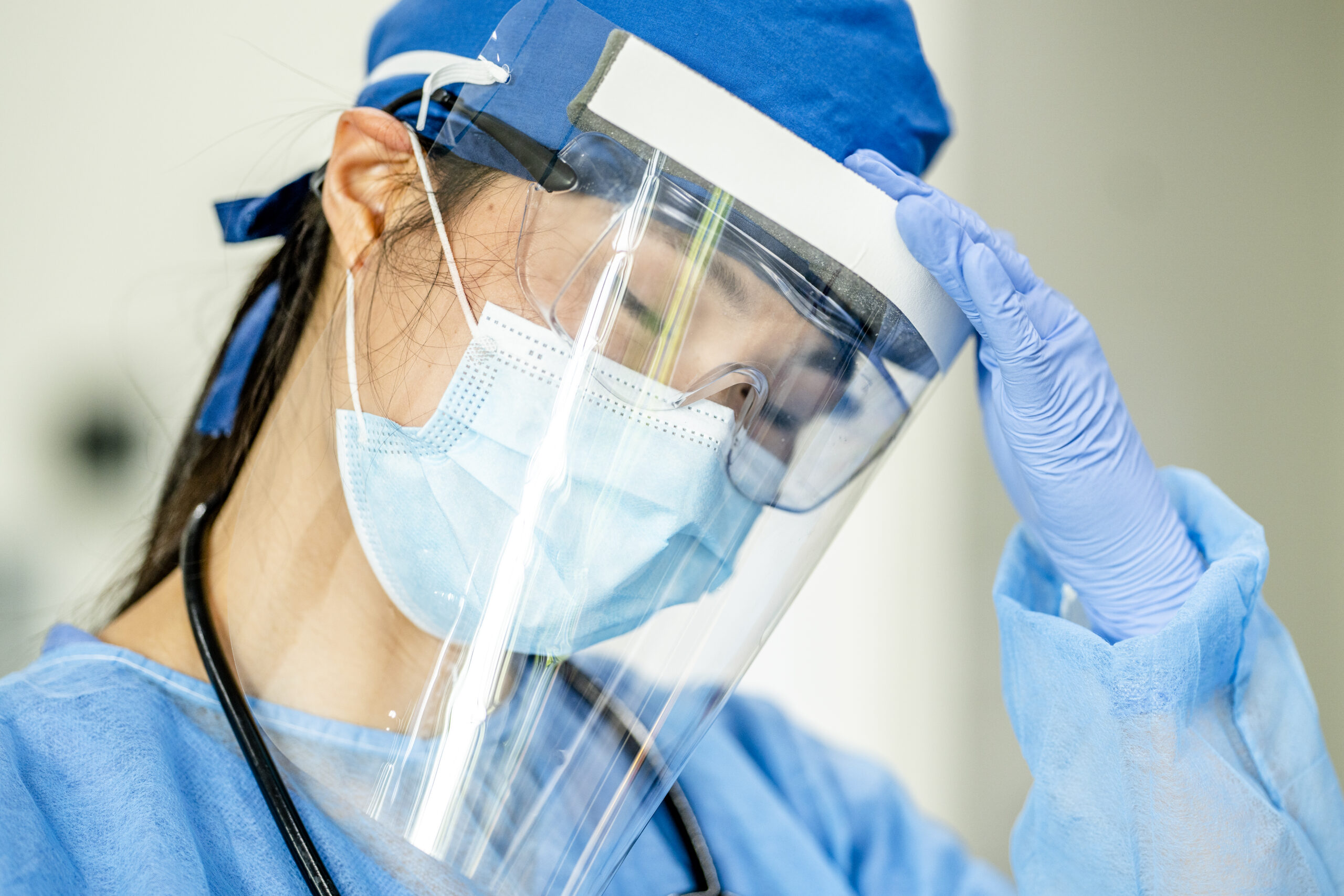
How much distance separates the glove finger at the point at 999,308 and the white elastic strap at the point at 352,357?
1.57ft

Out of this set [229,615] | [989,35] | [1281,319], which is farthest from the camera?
[1281,319]

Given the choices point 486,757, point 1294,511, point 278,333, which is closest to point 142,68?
point 278,333

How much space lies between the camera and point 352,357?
651 mm

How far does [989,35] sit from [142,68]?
4.25 feet

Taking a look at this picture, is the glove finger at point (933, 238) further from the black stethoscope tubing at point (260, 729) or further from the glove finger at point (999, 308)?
the black stethoscope tubing at point (260, 729)

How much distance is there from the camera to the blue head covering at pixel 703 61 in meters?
0.61

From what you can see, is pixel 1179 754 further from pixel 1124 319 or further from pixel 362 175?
pixel 1124 319

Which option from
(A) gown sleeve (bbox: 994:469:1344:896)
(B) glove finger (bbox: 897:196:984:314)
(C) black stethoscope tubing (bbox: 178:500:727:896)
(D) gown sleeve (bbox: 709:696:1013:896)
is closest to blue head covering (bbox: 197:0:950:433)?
(B) glove finger (bbox: 897:196:984:314)

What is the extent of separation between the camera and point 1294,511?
5.43ft

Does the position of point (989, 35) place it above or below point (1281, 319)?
above

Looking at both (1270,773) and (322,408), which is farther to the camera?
(1270,773)

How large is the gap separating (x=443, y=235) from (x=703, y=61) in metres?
0.25

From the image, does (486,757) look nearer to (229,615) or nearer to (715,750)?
(229,615)

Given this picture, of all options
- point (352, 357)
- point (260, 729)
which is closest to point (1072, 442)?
point (352, 357)
